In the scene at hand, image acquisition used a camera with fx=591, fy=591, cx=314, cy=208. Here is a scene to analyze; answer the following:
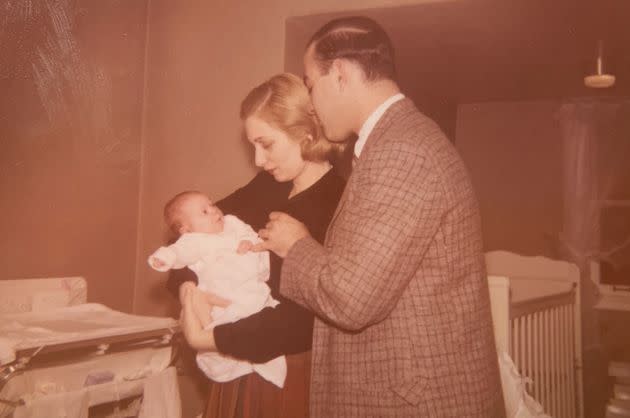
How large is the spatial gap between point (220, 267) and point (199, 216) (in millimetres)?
147

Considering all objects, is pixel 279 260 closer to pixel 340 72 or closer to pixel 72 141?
pixel 340 72

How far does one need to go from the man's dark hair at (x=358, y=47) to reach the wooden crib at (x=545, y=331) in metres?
0.84

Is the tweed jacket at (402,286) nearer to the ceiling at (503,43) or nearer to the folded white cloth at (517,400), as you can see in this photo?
the folded white cloth at (517,400)

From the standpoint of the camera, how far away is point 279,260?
127cm

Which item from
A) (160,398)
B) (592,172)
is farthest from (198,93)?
(592,172)

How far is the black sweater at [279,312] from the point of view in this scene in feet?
3.82

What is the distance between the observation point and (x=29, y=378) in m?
1.26

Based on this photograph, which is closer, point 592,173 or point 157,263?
point 157,263

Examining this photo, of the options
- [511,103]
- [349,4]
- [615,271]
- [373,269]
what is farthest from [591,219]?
[373,269]

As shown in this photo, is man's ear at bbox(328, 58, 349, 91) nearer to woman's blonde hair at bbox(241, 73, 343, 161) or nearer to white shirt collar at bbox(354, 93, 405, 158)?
white shirt collar at bbox(354, 93, 405, 158)

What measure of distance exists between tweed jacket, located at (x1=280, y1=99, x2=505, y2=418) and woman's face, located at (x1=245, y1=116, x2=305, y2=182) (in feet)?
1.05

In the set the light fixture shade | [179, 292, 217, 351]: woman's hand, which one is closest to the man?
[179, 292, 217, 351]: woman's hand

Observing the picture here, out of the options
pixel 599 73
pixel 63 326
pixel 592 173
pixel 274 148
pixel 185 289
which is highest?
pixel 599 73

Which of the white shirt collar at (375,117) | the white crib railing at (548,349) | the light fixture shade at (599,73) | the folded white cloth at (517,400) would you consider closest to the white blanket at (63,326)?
the white shirt collar at (375,117)
